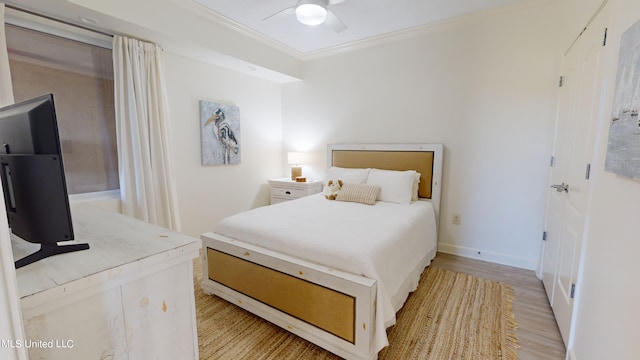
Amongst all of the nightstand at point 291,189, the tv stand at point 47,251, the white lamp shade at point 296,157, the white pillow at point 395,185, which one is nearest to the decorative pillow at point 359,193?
the white pillow at point 395,185

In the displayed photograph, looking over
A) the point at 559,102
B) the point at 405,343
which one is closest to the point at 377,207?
the point at 405,343

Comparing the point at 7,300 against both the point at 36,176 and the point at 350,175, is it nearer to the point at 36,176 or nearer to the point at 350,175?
the point at 36,176

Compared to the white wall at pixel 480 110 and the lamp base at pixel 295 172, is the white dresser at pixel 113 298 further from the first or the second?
the lamp base at pixel 295 172

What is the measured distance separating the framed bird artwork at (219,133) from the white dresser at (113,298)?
8.05ft

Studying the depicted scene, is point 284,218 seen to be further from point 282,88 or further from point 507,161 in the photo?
point 282,88

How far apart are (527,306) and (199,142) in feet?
12.0

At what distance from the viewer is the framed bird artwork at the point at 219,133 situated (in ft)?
11.2

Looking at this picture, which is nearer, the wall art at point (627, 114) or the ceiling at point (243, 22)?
the wall art at point (627, 114)

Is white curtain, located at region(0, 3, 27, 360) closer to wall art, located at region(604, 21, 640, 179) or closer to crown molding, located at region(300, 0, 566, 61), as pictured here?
wall art, located at region(604, 21, 640, 179)

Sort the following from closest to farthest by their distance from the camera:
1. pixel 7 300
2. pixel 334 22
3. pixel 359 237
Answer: pixel 7 300, pixel 359 237, pixel 334 22

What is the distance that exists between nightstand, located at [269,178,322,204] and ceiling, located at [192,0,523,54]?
1.89m

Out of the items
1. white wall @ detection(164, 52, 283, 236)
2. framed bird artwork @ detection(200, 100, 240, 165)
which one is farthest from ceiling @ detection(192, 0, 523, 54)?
framed bird artwork @ detection(200, 100, 240, 165)

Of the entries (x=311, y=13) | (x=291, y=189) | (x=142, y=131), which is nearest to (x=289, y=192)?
(x=291, y=189)

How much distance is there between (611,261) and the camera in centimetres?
119
